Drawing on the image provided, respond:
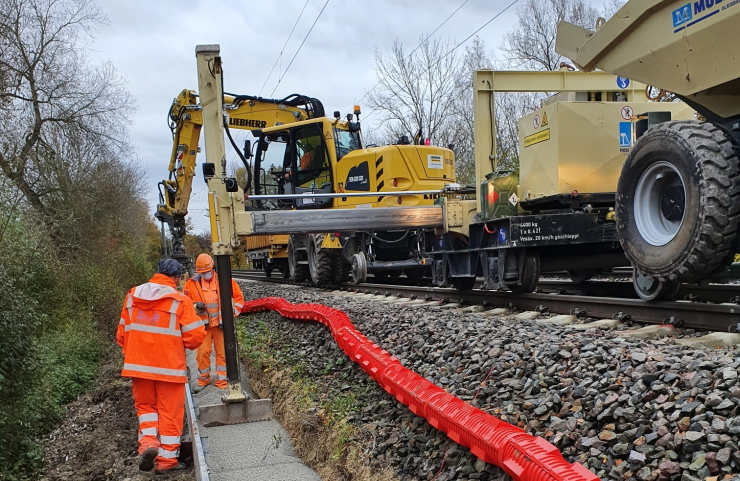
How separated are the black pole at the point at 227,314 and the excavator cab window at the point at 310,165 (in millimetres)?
7589

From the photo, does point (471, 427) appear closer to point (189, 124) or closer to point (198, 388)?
point (198, 388)

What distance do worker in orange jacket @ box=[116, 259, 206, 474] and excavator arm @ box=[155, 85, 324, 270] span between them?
28.1ft

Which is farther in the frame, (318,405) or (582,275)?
(582,275)

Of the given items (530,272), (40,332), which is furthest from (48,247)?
(530,272)

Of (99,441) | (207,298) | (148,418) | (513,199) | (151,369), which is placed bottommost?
(99,441)

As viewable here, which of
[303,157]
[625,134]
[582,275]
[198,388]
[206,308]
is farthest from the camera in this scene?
[303,157]

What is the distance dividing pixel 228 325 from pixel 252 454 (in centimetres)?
144

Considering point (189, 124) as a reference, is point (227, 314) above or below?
below

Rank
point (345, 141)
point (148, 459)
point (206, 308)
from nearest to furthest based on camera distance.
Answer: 1. point (148, 459)
2. point (206, 308)
3. point (345, 141)

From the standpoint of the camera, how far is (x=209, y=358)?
721cm

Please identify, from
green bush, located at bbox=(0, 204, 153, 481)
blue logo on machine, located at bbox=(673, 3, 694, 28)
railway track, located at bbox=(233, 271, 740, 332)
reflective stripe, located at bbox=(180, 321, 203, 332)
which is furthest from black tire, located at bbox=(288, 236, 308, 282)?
blue logo on machine, located at bbox=(673, 3, 694, 28)

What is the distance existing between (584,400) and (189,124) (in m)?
13.8

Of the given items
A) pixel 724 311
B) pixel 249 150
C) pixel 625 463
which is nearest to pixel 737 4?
pixel 724 311

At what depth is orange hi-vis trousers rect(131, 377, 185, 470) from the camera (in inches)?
198
